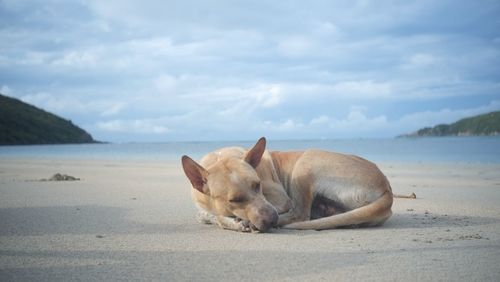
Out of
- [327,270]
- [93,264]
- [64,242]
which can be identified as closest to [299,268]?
[327,270]

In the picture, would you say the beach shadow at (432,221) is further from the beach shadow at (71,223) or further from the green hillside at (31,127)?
the green hillside at (31,127)

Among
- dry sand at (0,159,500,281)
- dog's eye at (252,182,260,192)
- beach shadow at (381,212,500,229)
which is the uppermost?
dog's eye at (252,182,260,192)

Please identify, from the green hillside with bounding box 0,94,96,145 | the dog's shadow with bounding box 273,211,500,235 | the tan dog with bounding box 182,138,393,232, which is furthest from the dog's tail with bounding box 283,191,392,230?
the green hillside with bounding box 0,94,96,145

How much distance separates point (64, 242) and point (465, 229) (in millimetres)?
4652

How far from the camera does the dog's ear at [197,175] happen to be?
5500mm

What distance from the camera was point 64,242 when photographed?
15.3ft

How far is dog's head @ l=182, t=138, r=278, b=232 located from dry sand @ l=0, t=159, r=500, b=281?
23cm

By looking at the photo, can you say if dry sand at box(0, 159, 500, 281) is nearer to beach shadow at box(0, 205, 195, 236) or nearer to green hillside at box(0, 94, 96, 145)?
beach shadow at box(0, 205, 195, 236)

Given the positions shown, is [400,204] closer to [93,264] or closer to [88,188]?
[93,264]

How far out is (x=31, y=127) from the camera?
111812 millimetres

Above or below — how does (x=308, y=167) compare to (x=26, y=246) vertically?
above

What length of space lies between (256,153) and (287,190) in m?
0.85

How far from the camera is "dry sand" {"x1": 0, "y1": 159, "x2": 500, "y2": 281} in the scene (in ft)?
11.5

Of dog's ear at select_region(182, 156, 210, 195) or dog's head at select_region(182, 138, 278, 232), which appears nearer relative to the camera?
dog's head at select_region(182, 138, 278, 232)
